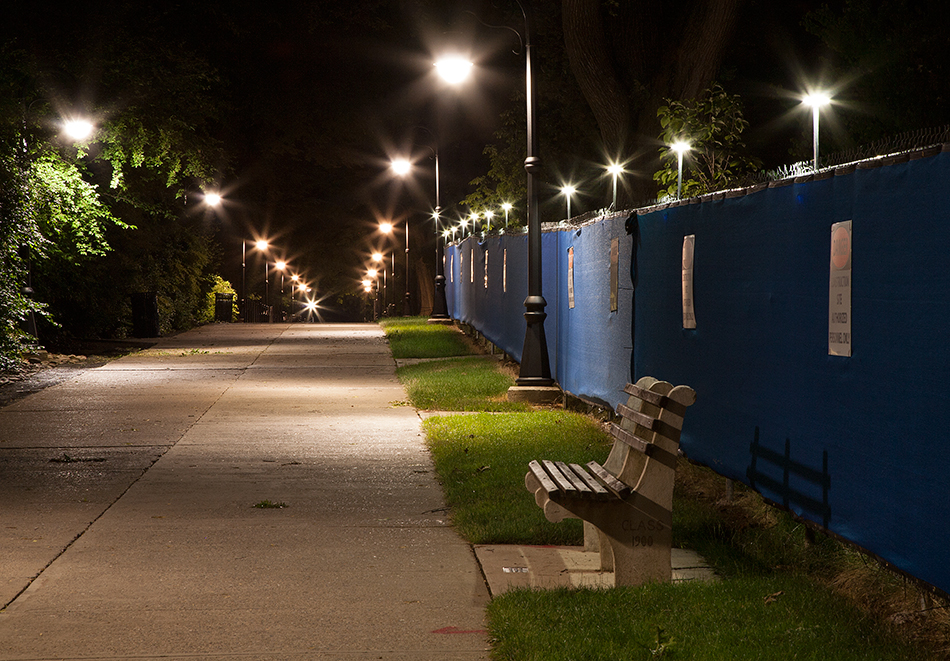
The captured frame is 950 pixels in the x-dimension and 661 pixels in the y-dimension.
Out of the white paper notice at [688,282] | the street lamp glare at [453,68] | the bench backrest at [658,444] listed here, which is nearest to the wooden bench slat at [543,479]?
the bench backrest at [658,444]

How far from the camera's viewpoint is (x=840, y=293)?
226 inches

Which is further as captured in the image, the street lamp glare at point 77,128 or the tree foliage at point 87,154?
the street lamp glare at point 77,128

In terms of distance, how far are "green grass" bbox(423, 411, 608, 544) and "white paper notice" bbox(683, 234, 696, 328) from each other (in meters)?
1.78

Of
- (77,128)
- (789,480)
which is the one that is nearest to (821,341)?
(789,480)

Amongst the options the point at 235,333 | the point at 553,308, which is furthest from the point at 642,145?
the point at 235,333

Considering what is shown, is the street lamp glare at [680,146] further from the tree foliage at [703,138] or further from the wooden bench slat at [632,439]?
the wooden bench slat at [632,439]

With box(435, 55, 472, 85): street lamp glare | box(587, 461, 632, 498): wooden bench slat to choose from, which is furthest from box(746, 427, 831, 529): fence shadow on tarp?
box(435, 55, 472, 85): street lamp glare

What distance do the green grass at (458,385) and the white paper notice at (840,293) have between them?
26.9ft

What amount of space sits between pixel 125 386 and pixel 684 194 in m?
9.73

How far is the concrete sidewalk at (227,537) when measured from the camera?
524 centimetres

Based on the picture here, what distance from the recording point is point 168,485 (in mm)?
8977

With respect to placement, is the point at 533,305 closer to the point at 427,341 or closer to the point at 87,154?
the point at 427,341

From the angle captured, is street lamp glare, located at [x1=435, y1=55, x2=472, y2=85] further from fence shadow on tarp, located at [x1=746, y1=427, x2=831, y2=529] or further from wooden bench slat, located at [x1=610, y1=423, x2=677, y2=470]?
wooden bench slat, located at [x1=610, y1=423, x2=677, y2=470]

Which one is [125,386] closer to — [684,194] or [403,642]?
[684,194]
